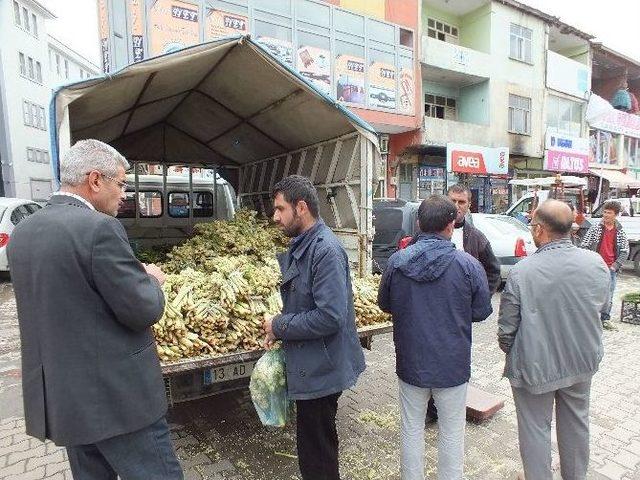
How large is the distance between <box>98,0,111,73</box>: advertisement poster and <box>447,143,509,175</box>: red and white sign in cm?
1314

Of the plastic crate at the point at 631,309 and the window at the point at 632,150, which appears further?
the window at the point at 632,150

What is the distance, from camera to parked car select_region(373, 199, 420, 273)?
8016 millimetres

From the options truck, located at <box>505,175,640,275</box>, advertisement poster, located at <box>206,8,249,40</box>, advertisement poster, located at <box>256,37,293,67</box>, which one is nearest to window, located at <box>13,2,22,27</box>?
advertisement poster, located at <box>206,8,249,40</box>

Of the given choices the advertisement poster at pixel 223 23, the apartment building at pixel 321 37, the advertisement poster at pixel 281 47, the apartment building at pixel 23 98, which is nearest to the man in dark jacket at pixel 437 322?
the apartment building at pixel 321 37

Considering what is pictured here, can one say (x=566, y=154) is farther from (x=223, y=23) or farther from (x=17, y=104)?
(x=17, y=104)

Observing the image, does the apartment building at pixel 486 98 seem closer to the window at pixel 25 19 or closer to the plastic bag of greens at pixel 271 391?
the plastic bag of greens at pixel 271 391

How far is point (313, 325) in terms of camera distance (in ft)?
7.74

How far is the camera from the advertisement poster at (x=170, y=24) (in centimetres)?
1215

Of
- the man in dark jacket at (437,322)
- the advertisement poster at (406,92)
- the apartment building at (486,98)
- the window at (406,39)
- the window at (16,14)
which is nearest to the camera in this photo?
the man in dark jacket at (437,322)

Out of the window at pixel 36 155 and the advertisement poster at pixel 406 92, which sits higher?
the advertisement poster at pixel 406 92

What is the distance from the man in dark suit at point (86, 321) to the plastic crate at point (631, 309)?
25.3ft

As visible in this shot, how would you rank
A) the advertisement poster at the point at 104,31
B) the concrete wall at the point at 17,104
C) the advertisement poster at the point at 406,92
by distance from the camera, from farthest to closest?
the concrete wall at the point at 17,104 < the advertisement poster at the point at 406,92 < the advertisement poster at the point at 104,31

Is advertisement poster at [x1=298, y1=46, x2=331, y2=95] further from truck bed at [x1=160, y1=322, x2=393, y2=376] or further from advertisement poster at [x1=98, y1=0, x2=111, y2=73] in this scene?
truck bed at [x1=160, y1=322, x2=393, y2=376]

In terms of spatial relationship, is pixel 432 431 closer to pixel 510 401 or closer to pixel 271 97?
pixel 510 401
